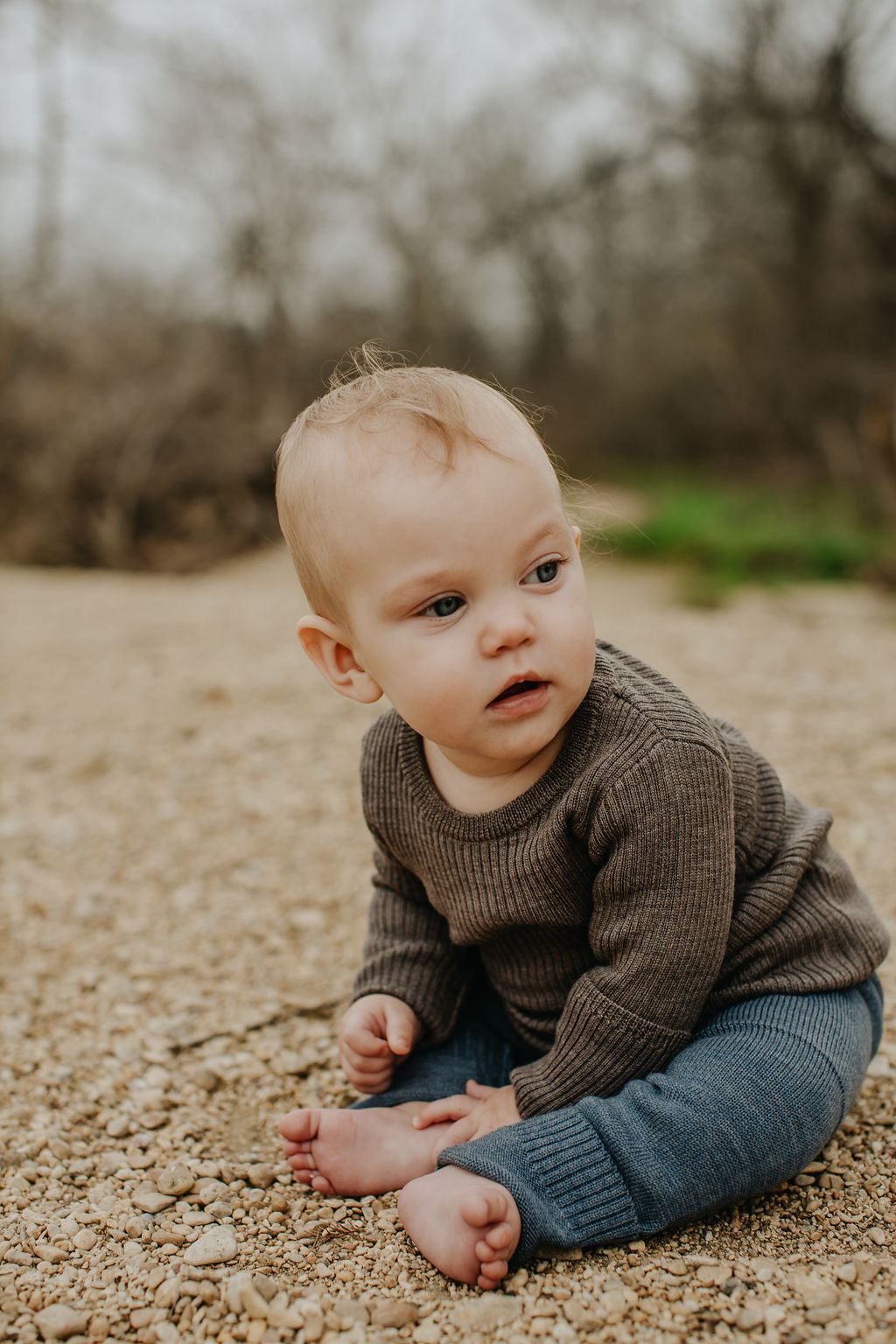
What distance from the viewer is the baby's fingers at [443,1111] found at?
1529mm

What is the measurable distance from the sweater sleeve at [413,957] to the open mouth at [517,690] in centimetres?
44

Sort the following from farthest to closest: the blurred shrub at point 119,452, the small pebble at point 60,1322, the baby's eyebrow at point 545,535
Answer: the blurred shrub at point 119,452, the baby's eyebrow at point 545,535, the small pebble at point 60,1322

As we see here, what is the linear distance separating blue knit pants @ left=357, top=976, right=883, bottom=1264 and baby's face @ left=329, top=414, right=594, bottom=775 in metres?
0.47

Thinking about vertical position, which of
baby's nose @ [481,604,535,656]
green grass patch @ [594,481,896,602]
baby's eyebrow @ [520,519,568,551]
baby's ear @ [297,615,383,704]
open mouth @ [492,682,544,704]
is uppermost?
baby's eyebrow @ [520,519,568,551]

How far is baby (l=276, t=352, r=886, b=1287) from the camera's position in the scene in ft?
4.24

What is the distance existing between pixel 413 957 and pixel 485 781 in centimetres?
38

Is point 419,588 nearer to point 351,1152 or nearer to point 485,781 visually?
point 485,781

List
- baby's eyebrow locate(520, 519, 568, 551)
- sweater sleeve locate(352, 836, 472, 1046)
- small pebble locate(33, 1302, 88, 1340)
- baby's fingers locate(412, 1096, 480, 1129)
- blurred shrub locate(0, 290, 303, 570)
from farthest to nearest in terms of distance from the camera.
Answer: blurred shrub locate(0, 290, 303, 570)
sweater sleeve locate(352, 836, 472, 1046)
baby's fingers locate(412, 1096, 480, 1129)
baby's eyebrow locate(520, 519, 568, 551)
small pebble locate(33, 1302, 88, 1340)

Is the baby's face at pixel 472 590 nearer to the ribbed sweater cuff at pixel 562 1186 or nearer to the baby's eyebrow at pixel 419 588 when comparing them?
the baby's eyebrow at pixel 419 588

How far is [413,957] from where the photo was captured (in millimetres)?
1696

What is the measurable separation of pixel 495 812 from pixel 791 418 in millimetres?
10776

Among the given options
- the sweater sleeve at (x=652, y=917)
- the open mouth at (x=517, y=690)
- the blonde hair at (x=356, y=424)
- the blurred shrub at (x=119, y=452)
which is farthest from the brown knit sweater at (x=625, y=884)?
the blurred shrub at (x=119, y=452)

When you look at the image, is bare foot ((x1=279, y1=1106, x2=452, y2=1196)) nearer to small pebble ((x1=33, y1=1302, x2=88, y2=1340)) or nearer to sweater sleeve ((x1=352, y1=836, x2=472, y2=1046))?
sweater sleeve ((x1=352, y1=836, x2=472, y2=1046))

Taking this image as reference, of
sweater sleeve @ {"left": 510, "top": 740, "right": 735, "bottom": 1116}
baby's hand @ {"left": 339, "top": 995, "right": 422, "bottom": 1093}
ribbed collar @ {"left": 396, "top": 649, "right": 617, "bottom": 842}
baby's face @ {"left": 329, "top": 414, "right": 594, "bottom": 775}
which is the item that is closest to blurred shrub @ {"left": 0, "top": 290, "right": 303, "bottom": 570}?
baby's hand @ {"left": 339, "top": 995, "right": 422, "bottom": 1093}
